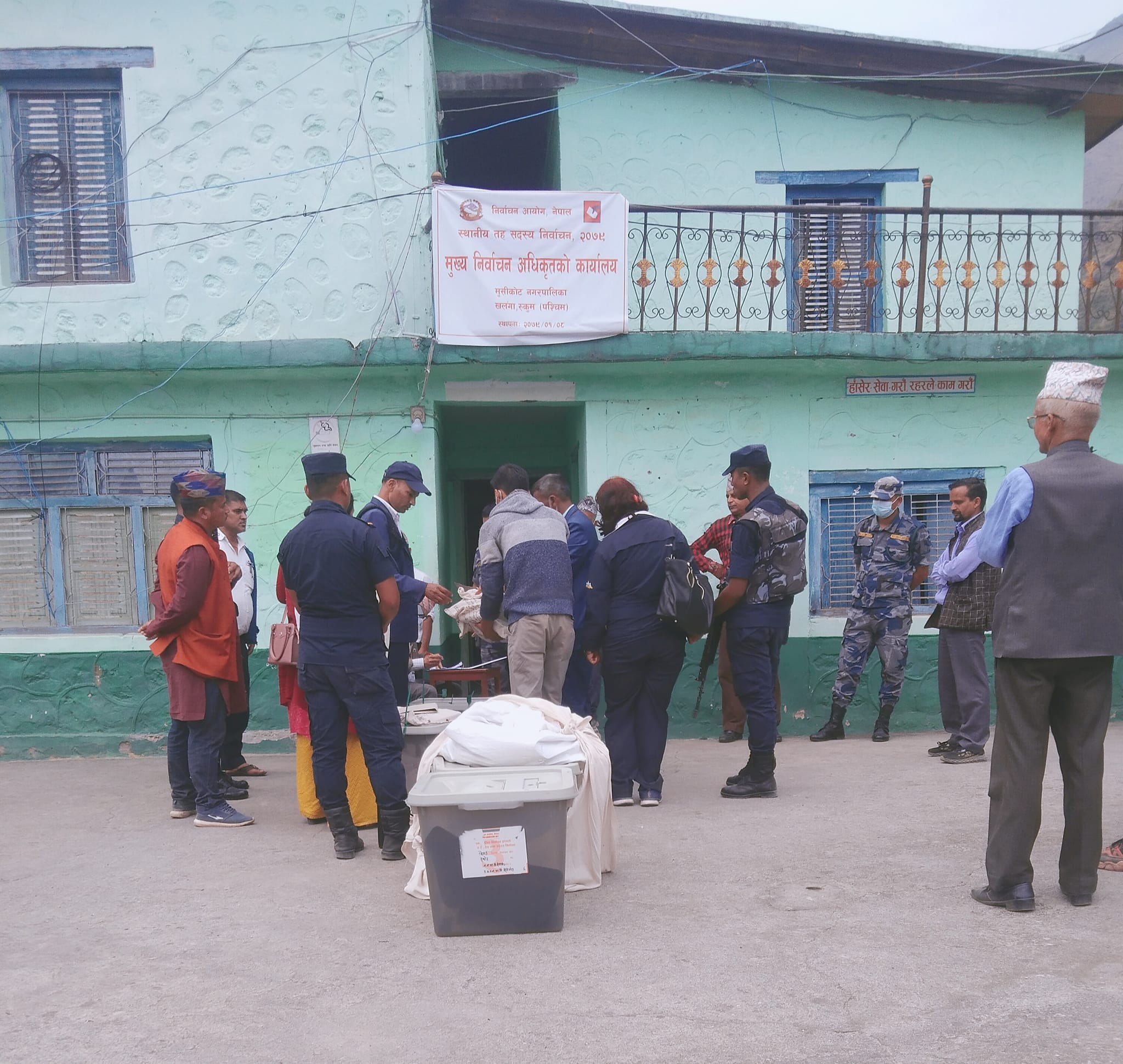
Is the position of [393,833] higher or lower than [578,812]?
lower

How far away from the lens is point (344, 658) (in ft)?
16.2

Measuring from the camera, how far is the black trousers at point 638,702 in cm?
574

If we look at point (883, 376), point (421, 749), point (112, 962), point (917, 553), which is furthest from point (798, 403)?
point (112, 962)

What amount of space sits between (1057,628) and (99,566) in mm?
6930

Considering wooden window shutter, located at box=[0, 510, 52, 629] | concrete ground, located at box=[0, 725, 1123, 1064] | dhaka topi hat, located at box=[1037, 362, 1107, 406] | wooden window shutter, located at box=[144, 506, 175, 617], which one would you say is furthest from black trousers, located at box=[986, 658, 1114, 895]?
wooden window shutter, located at box=[0, 510, 52, 629]

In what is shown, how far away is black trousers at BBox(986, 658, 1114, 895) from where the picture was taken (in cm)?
399

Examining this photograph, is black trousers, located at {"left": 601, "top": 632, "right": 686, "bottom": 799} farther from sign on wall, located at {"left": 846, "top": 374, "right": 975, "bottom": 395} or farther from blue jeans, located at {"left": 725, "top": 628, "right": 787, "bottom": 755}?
sign on wall, located at {"left": 846, "top": 374, "right": 975, "bottom": 395}

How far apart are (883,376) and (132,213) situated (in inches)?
233

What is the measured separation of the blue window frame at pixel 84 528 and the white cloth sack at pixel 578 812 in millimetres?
4579

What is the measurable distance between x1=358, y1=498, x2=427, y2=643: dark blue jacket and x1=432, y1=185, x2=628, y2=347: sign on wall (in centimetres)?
236

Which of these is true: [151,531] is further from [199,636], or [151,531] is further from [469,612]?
[469,612]

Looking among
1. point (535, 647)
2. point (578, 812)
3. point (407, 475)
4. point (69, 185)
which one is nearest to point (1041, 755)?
point (578, 812)

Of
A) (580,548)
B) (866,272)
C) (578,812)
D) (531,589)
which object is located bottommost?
(578,812)

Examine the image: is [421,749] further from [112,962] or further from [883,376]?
[883,376]
